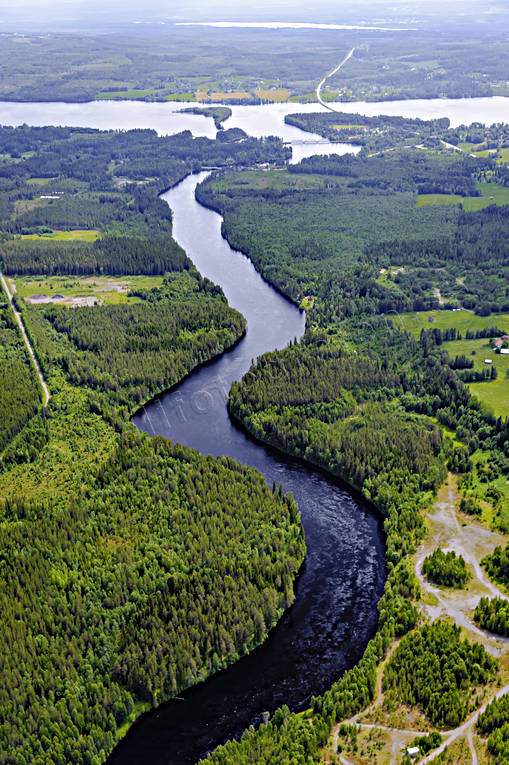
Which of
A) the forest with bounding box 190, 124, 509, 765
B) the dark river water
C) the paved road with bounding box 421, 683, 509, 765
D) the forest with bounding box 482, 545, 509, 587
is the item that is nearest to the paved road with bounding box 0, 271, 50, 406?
the dark river water

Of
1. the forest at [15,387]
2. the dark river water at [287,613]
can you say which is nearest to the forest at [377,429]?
the dark river water at [287,613]

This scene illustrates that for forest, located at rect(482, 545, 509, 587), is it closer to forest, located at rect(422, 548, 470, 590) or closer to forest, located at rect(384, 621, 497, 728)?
forest, located at rect(422, 548, 470, 590)

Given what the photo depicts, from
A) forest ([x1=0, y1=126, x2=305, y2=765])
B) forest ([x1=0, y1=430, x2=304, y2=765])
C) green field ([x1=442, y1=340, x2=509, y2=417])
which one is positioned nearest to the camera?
forest ([x1=0, y1=430, x2=304, y2=765])

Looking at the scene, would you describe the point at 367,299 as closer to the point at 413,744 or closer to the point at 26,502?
the point at 26,502

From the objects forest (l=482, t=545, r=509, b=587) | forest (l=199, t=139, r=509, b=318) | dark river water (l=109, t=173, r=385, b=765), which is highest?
forest (l=199, t=139, r=509, b=318)

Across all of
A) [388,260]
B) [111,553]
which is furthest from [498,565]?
[388,260]

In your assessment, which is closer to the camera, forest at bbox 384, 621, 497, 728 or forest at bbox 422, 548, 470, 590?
forest at bbox 384, 621, 497, 728

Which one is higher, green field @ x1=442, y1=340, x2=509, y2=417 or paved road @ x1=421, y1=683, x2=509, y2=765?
green field @ x1=442, y1=340, x2=509, y2=417
